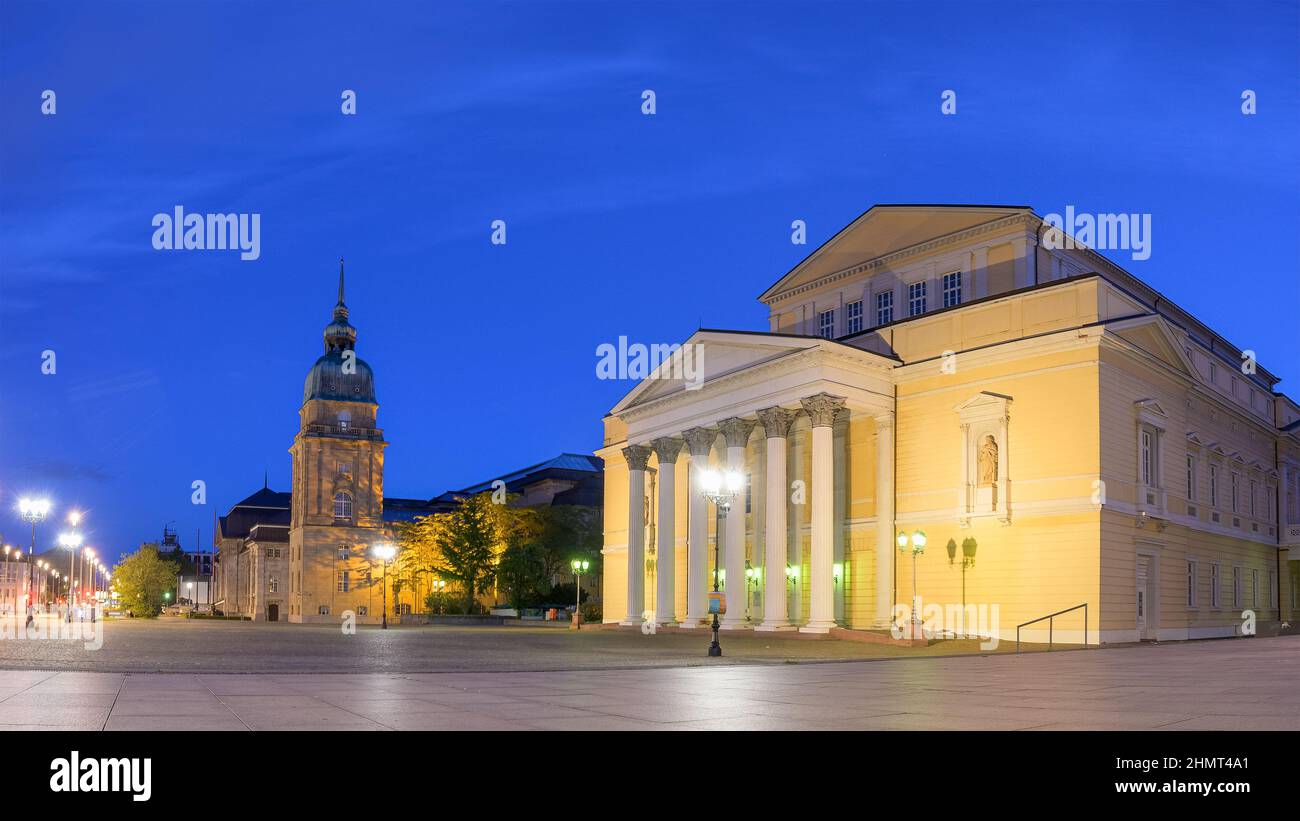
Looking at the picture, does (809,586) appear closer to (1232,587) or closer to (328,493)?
(1232,587)

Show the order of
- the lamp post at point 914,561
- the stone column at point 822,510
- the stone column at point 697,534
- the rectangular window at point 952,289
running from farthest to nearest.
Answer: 1. the stone column at point 697,534
2. the rectangular window at point 952,289
3. the stone column at point 822,510
4. the lamp post at point 914,561

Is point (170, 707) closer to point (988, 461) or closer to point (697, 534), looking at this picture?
point (988, 461)

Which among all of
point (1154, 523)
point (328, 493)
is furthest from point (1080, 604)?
point (328, 493)

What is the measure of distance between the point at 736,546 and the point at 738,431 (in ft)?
17.3

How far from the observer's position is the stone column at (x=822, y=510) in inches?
1831

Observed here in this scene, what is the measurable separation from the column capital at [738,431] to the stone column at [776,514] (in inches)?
95.1

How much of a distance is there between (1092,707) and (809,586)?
125 feet

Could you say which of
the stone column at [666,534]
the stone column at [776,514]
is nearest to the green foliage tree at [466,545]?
the stone column at [666,534]

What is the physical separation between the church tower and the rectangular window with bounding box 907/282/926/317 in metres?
78.3

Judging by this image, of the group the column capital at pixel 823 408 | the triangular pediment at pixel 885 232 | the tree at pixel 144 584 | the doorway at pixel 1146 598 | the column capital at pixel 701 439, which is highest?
the triangular pediment at pixel 885 232

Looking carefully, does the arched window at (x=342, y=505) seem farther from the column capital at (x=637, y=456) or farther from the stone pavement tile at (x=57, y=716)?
the stone pavement tile at (x=57, y=716)

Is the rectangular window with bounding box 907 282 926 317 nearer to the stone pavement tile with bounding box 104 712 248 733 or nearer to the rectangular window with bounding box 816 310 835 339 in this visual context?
the rectangular window with bounding box 816 310 835 339

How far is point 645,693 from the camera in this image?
17.5m
